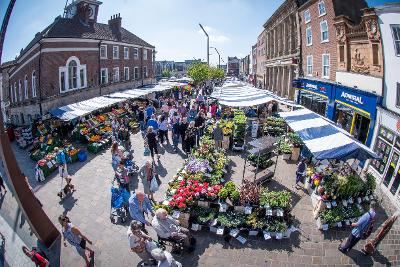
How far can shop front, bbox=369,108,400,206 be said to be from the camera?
10.1m

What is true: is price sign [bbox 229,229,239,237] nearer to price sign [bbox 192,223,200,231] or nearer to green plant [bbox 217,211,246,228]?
green plant [bbox 217,211,246,228]

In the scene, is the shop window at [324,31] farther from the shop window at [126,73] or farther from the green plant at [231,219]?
the shop window at [126,73]

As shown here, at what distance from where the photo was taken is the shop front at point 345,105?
A: 12930 mm

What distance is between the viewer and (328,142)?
8891 mm

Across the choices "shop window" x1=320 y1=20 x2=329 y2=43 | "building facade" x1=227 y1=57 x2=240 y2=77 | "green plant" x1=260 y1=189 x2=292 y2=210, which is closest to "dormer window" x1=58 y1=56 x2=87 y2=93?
"green plant" x1=260 y1=189 x2=292 y2=210

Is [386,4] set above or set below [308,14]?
below

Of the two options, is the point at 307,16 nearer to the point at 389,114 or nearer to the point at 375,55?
the point at 375,55

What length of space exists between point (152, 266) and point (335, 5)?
2002cm

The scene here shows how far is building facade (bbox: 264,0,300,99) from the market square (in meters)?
4.37

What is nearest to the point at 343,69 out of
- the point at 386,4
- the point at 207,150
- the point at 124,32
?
the point at 386,4

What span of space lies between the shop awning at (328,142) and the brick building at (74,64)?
10597 millimetres

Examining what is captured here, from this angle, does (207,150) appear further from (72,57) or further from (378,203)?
(72,57)

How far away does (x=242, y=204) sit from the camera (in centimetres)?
792

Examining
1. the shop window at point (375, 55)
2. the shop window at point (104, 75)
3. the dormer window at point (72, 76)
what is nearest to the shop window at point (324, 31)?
the shop window at point (375, 55)
